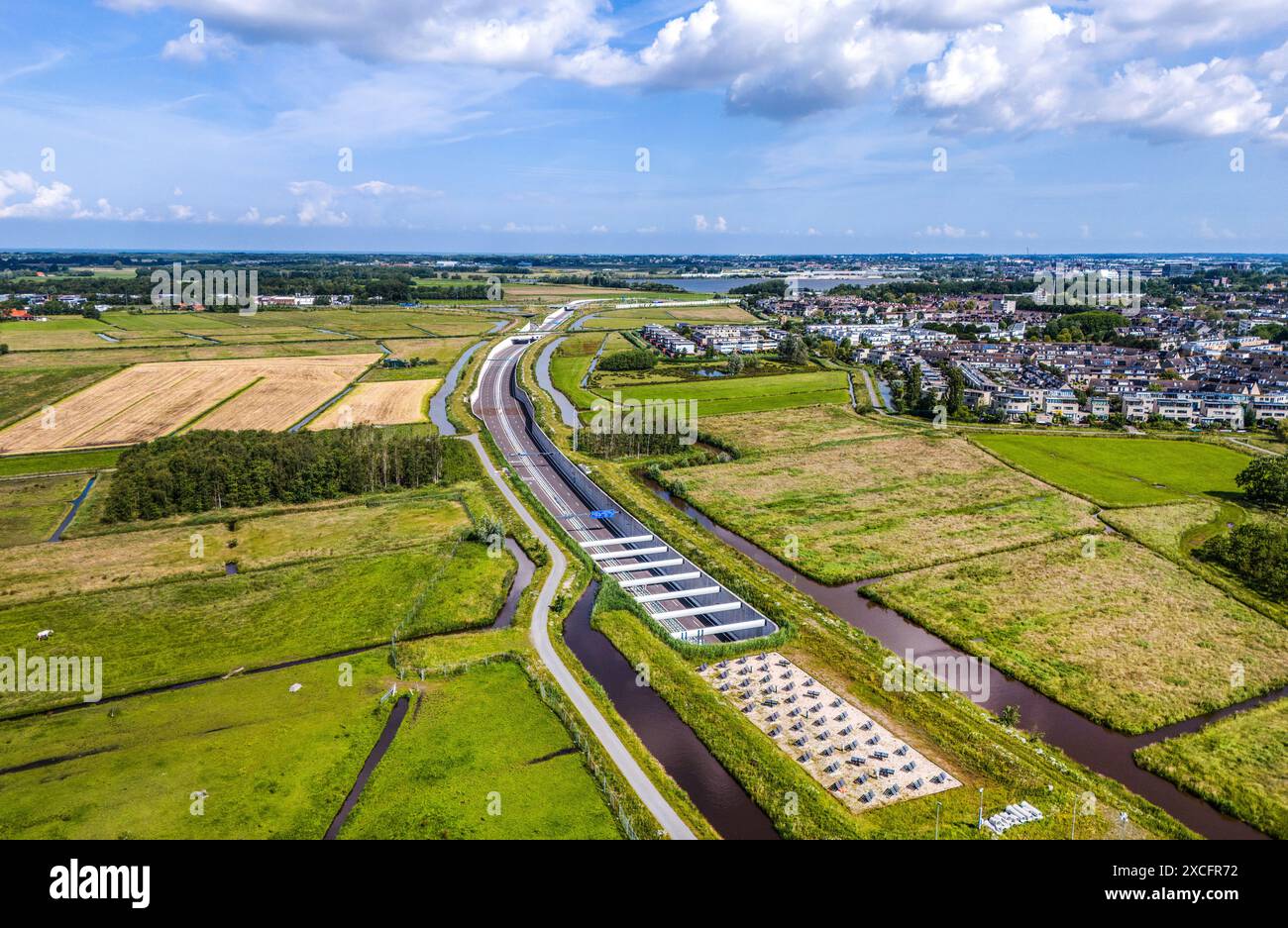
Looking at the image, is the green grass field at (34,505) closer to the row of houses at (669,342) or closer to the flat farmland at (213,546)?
the flat farmland at (213,546)

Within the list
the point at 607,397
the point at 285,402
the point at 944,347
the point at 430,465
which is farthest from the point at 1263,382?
the point at 285,402

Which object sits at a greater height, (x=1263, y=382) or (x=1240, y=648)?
(x=1263, y=382)

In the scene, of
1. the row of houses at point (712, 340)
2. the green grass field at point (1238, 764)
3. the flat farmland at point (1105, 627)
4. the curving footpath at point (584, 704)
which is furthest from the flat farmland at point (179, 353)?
the green grass field at point (1238, 764)

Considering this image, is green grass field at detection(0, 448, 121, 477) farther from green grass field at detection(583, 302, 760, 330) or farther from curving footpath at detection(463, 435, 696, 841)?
green grass field at detection(583, 302, 760, 330)

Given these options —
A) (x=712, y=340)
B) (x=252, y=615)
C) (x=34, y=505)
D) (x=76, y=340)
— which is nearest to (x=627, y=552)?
(x=252, y=615)

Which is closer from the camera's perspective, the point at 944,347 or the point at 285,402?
the point at 285,402

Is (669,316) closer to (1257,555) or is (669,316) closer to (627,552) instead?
(627,552)
